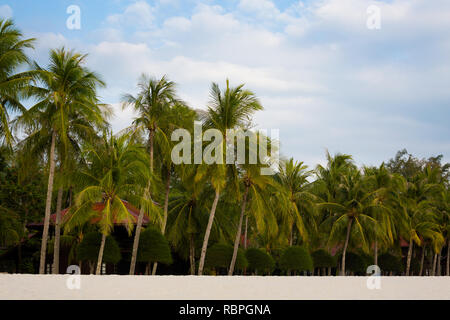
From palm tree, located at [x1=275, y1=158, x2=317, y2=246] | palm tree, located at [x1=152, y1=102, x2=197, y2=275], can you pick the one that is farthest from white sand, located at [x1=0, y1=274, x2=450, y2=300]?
palm tree, located at [x1=275, y1=158, x2=317, y2=246]

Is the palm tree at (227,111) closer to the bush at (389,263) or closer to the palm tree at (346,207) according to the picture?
the palm tree at (346,207)

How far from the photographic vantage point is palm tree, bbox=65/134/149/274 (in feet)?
81.5

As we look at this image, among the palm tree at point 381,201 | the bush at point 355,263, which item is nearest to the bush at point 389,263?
the palm tree at point 381,201

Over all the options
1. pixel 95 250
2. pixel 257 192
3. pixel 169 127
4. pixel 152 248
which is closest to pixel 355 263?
pixel 257 192

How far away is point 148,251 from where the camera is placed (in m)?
28.5

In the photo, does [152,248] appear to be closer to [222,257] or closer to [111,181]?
[222,257]

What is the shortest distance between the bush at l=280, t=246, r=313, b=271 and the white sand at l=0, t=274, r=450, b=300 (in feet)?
36.8

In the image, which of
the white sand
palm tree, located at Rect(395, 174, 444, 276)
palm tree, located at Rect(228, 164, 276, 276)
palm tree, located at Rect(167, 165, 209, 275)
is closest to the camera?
the white sand

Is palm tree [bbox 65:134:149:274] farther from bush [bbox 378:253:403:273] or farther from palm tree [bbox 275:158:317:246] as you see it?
bush [bbox 378:253:403:273]

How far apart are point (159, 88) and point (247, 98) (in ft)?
15.5

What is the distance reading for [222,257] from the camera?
3094 cm

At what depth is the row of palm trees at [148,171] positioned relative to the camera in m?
25.3

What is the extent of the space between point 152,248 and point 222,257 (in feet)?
14.5
